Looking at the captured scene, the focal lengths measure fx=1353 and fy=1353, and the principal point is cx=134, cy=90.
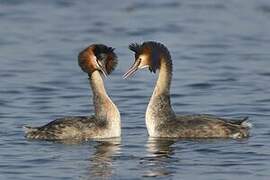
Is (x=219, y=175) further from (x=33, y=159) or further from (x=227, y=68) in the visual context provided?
(x=227, y=68)

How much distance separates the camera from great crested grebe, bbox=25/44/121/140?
18.6 metres

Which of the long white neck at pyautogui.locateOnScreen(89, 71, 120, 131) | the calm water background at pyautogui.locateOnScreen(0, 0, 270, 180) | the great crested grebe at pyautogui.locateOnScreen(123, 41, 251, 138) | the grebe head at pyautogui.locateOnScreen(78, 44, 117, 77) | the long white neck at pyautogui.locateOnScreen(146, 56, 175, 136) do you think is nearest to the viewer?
the calm water background at pyautogui.locateOnScreen(0, 0, 270, 180)

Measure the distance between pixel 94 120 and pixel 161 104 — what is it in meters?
0.99

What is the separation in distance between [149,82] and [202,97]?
1.95m

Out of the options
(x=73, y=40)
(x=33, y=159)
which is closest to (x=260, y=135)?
(x=33, y=159)

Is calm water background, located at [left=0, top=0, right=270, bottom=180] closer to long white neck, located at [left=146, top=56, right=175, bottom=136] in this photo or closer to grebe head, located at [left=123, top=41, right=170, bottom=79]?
long white neck, located at [left=146, top=56, right=175, bottom=136]

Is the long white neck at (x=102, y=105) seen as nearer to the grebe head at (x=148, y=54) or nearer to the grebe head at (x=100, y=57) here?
the grebe head at (x=100, y=57)

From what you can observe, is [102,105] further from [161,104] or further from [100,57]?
[161,104]

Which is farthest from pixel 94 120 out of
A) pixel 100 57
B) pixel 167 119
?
pixel 167 119

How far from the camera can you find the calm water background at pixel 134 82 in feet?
55.8

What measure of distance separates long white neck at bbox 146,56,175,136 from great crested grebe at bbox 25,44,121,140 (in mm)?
462

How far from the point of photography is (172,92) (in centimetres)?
2348

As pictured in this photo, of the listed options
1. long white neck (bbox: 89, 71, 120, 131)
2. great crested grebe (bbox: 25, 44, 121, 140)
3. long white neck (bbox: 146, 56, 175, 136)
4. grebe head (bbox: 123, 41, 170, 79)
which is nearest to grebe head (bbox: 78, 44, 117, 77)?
great crested grebe (bbox: 25, 44, 121, 140)

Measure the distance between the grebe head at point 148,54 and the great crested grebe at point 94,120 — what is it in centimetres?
32
